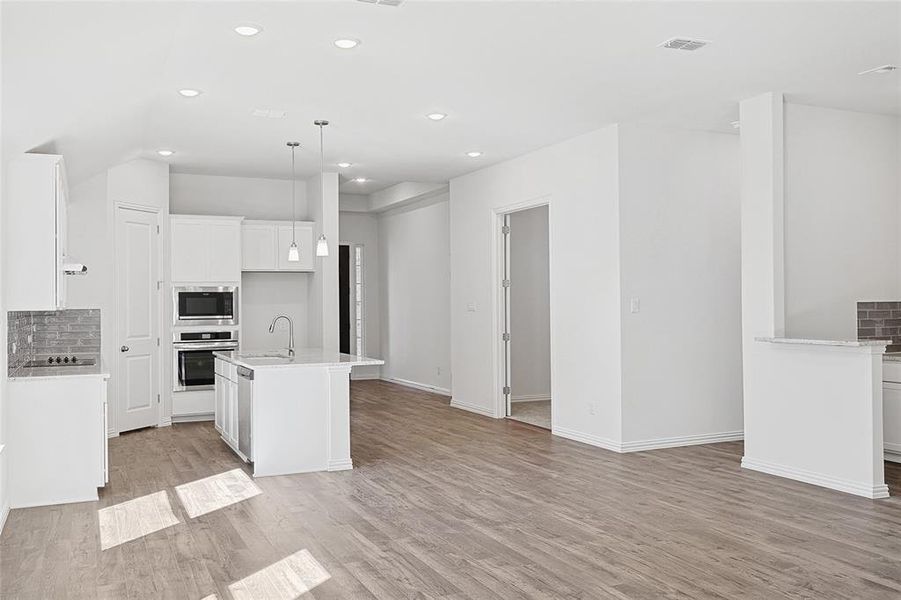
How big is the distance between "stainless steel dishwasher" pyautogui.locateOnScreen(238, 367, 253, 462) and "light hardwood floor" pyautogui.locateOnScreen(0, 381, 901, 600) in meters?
0.20

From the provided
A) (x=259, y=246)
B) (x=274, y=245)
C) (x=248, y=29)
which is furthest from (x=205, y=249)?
(x=248, y=29)

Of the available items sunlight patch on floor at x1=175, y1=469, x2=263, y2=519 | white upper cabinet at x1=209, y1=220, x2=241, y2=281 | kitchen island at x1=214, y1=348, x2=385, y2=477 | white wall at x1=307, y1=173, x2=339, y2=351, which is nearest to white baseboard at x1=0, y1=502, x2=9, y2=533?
sunlight patch on floor at x1=175, y1=469, x2=263, y2=519

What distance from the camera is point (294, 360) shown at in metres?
6.27

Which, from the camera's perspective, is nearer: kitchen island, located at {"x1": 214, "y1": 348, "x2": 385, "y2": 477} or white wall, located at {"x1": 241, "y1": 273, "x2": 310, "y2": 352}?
kitchen island, located at {"x1": 214, "y1": 348, "x2": 385, "y2": 477}

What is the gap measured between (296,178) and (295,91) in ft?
13.6

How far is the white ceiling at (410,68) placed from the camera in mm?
4023

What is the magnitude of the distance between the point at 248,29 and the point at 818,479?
4.60m

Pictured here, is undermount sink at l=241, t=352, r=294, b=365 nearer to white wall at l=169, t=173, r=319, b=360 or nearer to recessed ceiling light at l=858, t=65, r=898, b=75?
white wall at l=169, t=173, r=319, b=360

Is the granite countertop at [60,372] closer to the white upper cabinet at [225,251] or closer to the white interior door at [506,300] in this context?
the white upper cabinet at [225,251]

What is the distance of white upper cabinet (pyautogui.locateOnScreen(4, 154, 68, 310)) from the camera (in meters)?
4.86

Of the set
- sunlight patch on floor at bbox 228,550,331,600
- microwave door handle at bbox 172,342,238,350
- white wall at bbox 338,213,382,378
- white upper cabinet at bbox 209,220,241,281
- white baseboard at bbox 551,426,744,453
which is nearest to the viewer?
sunlight patch on floor at bbox 228,550,331,600

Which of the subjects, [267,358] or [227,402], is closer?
[267,358]

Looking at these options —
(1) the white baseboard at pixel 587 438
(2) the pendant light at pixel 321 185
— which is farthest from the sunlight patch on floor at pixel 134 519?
(1) the white baseboard at pixel 587 438

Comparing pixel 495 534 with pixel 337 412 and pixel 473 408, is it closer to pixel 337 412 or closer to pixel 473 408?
pixel 337 412
